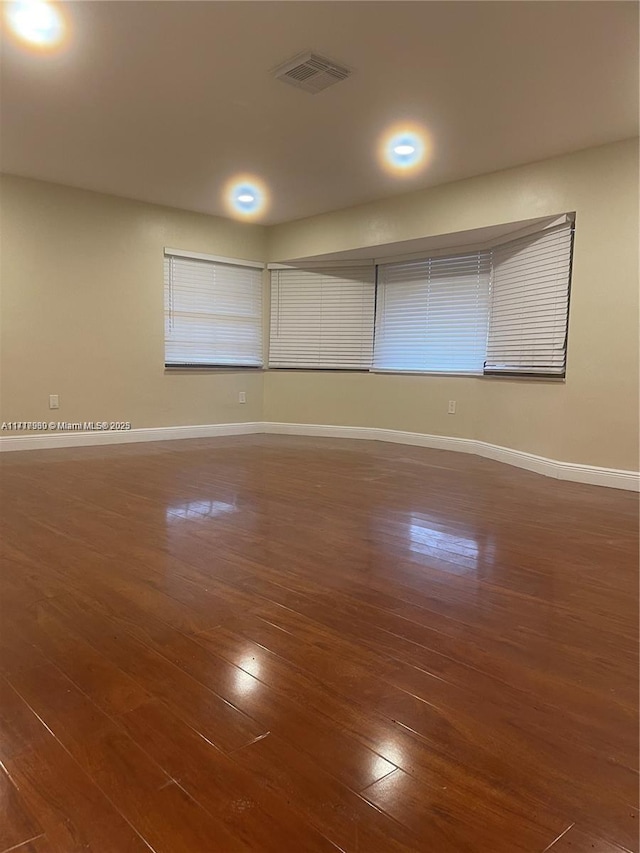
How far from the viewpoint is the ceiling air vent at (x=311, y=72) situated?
9.62 feet

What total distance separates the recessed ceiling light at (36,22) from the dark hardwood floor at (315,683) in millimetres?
2363

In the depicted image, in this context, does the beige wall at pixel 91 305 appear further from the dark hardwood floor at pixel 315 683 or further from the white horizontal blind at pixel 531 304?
the white horizontal blind at pixel 531 304

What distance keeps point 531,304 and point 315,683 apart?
399 centimetres

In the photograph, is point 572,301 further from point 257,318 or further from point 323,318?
point 257,318

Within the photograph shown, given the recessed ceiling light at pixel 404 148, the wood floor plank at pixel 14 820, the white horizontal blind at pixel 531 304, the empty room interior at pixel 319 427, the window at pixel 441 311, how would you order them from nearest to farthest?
the wood floor plank at pixel 14 820 < the empty room interior at pixel 319 427 < the recessed ceiling light at pixel 404 148 < the white horizontal blind at pixel 531 304 < the window at pixel 441 311

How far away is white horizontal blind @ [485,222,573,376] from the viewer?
435 centimetres

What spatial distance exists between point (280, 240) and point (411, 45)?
152 inches

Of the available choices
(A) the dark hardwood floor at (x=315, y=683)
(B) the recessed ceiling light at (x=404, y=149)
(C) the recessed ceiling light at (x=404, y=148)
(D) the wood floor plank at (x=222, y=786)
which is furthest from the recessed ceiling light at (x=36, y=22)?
(D) the wood floor plank at (x=222, y=786)

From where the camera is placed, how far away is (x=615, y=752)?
48.9 inches

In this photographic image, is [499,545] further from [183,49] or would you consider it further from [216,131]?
[216,131]

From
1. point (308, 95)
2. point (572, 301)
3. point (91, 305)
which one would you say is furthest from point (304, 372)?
point (308, 95)

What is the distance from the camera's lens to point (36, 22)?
265cm

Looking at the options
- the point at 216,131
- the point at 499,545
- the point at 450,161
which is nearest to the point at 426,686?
the point at 499,545

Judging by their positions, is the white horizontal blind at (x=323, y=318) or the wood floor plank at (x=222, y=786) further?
the white horizontal blind at (x=323, y=318)
